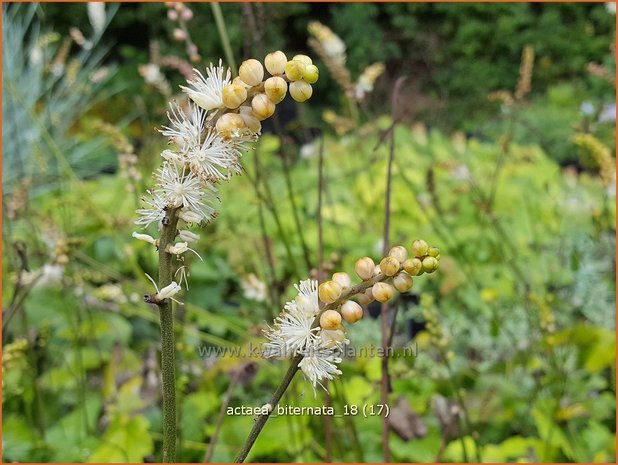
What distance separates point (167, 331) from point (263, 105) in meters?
0.11

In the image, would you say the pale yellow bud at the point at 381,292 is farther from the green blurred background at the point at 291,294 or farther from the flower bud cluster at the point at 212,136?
the green blurred background at the point at 291,294

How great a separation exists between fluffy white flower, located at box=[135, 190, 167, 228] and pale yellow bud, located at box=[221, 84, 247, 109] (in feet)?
0.17

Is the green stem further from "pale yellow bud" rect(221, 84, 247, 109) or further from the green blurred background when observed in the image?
the green blurred background

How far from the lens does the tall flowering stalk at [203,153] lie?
303 mm

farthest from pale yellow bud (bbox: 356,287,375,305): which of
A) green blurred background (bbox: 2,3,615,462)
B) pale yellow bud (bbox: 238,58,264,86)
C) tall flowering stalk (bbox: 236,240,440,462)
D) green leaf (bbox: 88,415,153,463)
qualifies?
green leaf (bbox: 88,415,153,463)

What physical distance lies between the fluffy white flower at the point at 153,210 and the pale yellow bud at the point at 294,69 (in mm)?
78

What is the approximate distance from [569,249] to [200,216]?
136 cm

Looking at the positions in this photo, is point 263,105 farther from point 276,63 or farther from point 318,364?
point 318,364

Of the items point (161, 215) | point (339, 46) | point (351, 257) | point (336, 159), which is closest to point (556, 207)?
point (351, 257)

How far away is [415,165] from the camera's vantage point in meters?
2.18

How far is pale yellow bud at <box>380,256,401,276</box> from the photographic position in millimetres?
301

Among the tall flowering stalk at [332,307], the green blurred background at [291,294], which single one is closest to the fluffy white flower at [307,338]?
the tall flowering stalk at [332,307]

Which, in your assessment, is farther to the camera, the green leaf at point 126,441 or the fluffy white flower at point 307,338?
the green leaf at point 126,441

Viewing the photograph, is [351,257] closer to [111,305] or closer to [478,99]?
[111,305]
